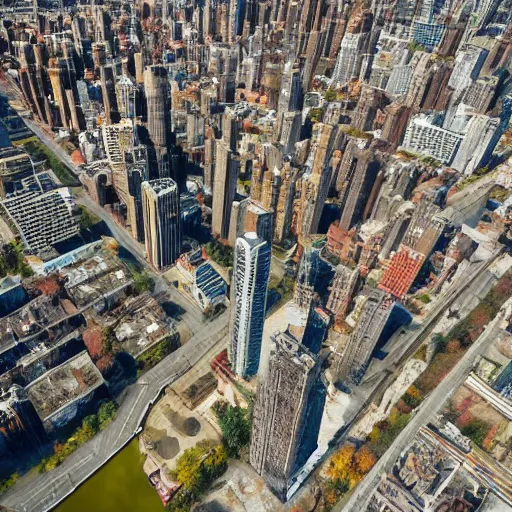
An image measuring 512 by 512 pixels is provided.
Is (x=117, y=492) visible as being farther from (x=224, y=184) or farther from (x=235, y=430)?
(x=224, y=184)

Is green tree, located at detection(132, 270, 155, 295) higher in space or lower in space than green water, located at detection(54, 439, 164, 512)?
higher

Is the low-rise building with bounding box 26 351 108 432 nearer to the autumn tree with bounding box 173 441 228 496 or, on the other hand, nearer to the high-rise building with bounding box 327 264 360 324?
the autumn tree with bounding box 173 441 228 496

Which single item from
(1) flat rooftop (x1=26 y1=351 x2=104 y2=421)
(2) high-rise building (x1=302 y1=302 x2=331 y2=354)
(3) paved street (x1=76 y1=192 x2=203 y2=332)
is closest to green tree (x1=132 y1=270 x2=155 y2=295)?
(3) paved street (x1=76 y1=192 x2=203 y2=332)

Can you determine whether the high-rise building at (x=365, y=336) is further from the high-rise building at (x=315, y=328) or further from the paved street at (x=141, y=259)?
the paved street at (x=141, y=259)

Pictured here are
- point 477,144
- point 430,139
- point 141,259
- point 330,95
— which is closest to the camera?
point 141,259

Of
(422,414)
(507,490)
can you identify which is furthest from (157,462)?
(507,490)

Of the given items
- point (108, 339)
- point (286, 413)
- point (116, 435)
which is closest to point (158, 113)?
point (108, 339)

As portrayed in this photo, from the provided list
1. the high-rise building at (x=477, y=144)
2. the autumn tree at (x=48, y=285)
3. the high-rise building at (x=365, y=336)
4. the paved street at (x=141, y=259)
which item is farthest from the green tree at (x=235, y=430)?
the high-rise building at (x=477, y=144)
